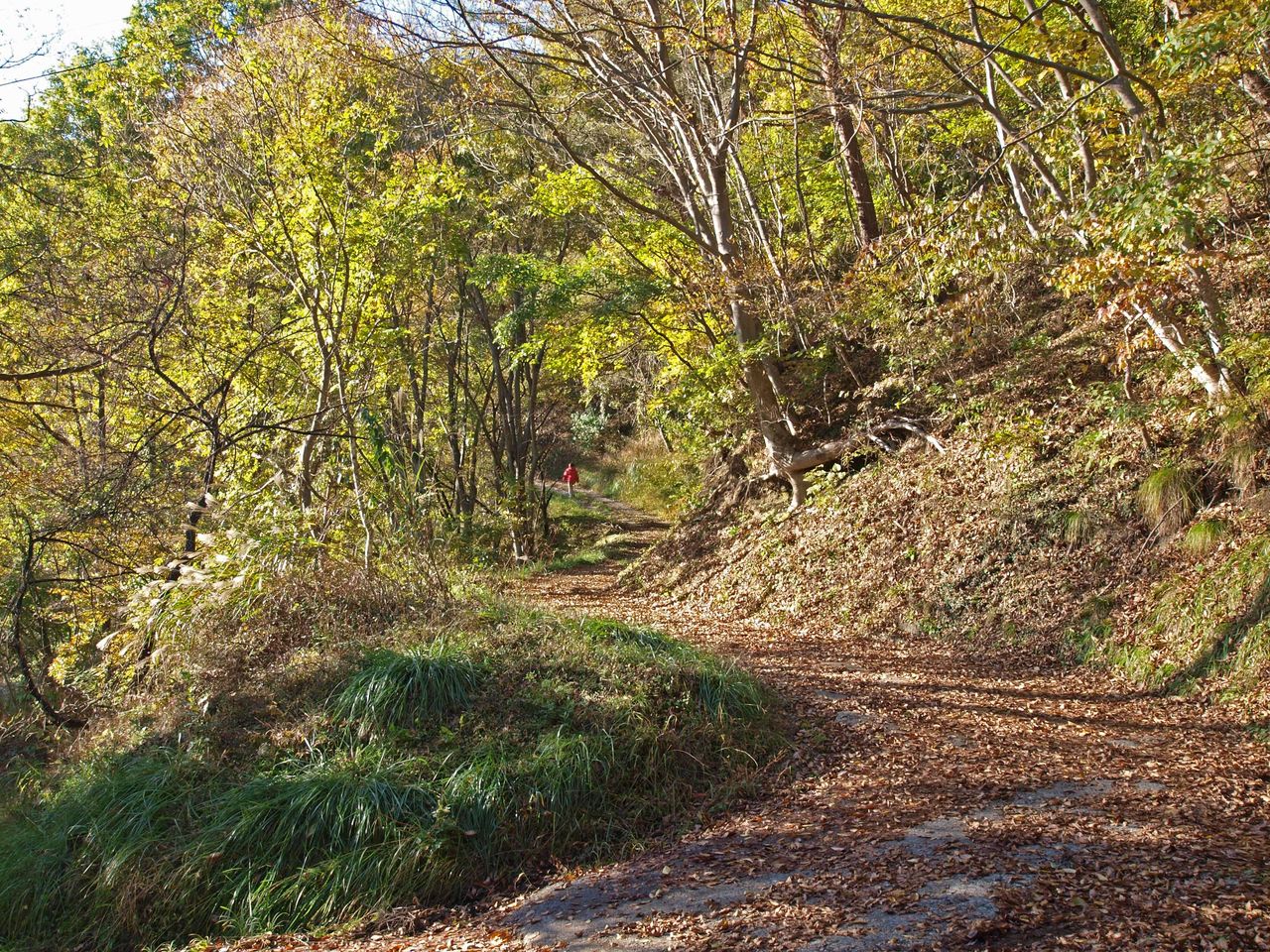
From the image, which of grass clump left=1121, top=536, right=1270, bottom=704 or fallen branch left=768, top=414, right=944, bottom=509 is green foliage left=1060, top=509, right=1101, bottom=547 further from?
fallen branch left=768, top=414, right=944, bottom=509

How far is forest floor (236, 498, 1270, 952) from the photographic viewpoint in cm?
374

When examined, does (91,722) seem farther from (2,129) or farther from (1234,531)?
(1234,531)

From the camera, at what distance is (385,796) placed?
5102mm

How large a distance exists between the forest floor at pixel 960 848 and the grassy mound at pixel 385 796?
30 cm

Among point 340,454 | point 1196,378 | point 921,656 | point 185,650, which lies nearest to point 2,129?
point 340,454

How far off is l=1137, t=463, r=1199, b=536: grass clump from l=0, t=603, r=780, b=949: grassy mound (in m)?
4.12

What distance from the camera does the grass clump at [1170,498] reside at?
7883mm

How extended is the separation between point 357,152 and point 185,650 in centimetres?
886

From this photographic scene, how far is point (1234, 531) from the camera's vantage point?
24.0 feet

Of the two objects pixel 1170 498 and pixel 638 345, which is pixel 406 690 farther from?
pixel 638 345

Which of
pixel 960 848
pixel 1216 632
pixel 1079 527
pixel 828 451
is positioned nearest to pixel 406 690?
pixel 960 848

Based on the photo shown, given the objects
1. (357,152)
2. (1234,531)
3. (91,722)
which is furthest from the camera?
(357,152)

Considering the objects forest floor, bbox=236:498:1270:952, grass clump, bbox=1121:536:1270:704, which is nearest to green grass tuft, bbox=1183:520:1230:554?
grass clump, bbox=1121:536:1270:704

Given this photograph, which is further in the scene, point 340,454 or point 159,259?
point 159,259
